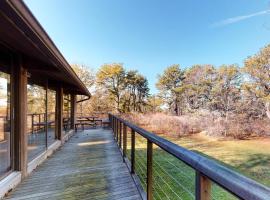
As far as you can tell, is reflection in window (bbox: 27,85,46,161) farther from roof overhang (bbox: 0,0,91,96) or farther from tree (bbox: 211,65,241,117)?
tree (bbox: 211,65,241,117)

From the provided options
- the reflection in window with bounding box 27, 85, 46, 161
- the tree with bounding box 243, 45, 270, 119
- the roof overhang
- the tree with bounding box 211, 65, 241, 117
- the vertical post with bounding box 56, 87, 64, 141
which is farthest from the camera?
the tree with bounding box 211, 65, 241, 117

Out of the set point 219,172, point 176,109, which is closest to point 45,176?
point 219,172

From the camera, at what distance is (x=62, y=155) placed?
521 cm

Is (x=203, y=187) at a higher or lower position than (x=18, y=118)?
lower

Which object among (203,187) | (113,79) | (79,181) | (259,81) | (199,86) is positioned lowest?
(79,181)

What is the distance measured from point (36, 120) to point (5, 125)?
65.1 inches

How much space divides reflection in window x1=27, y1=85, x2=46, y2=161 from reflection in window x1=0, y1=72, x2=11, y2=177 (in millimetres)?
900

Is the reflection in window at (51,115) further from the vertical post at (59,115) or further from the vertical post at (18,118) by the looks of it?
the vertical post at (18,118)

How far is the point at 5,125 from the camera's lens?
3113 millimetres

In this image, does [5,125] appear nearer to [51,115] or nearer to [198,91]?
[51,115]

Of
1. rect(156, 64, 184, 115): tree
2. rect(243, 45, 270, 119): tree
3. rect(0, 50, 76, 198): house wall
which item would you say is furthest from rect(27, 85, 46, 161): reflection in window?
rect(156, 64, 184, 115): tree

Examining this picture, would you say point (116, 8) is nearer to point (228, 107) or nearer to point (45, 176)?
point (228, 107)

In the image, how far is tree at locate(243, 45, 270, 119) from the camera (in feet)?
50.8

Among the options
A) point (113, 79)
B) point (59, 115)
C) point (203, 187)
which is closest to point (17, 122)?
point (203, 187)
